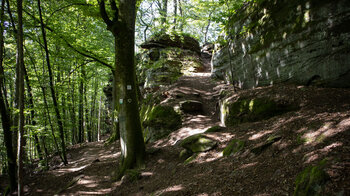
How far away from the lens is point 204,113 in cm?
982

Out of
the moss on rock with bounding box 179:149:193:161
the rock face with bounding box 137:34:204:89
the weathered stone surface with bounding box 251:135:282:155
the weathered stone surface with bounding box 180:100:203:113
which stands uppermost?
the rock face with bounding box 137:34:204:89

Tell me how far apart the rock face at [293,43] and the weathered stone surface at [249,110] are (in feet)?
5.45

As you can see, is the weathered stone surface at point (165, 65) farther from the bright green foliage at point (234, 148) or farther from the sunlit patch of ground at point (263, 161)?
the bright green foliage at point (234, 148)

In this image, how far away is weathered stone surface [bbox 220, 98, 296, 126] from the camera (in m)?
5.94

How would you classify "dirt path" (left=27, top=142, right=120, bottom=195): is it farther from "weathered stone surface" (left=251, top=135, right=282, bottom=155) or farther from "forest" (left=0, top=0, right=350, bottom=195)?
"weathered stone surface" (left=251, top=135, right=282, bottom=155)

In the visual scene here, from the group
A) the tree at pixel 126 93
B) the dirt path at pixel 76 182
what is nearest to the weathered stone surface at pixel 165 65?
the tree at pixel 126 93

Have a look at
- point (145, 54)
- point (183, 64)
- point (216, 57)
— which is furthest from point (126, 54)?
point (145, 54)

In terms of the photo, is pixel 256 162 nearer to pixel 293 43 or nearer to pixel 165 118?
pixel 293 43

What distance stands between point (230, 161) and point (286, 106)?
2.97m

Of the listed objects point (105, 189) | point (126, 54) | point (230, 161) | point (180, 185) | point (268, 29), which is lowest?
point (105, 189)

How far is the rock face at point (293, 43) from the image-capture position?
218 inches

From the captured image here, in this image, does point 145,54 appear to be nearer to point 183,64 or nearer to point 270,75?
point 183,64

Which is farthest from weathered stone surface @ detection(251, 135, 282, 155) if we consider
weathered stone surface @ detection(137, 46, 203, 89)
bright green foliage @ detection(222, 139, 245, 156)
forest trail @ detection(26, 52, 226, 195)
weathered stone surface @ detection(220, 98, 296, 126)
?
weathered stone surface @ detection(137, 46, 203, 89)

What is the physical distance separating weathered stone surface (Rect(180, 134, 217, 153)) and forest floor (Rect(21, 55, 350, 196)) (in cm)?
18
